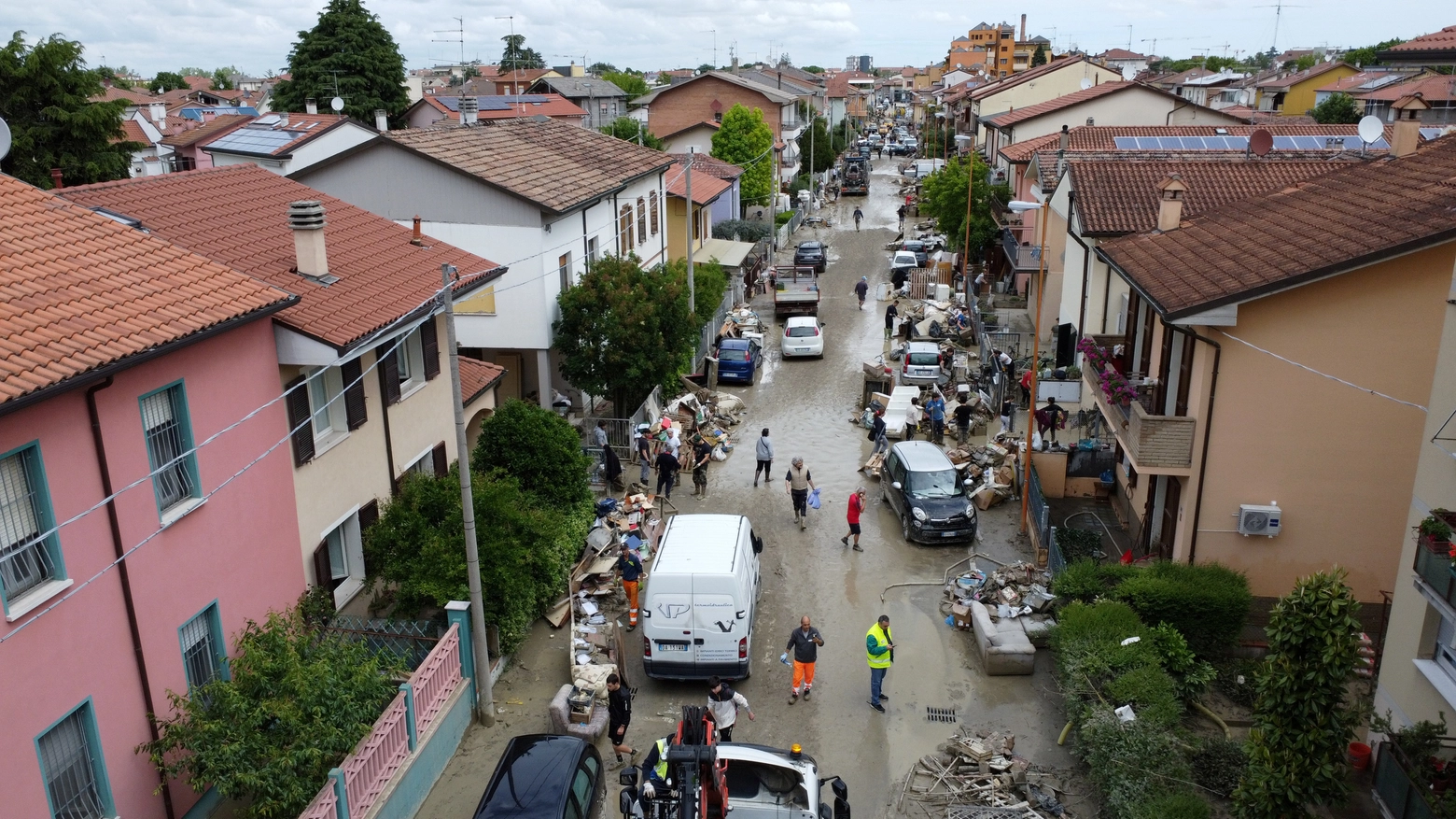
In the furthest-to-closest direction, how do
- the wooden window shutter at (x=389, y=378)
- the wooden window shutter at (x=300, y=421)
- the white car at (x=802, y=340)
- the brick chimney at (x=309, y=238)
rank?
the white car at (x=802, y=340) → the wooden window shutter at (x=389, y=378) → the brick chimney at (x=309, y=238) → the wooden window shutter at (x=300, y=421)

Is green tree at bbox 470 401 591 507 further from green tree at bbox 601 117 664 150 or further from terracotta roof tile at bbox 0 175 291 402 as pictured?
green tree at bbox 601 117 664 150

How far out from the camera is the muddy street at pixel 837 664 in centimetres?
1372

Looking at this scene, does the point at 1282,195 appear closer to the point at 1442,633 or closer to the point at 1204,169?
the point at 1204,169

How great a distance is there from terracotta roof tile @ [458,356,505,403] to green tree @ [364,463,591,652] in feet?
11.4

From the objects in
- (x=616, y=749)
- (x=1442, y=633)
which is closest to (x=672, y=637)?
(x=616, y=749)

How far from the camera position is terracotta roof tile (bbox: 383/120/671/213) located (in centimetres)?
2417

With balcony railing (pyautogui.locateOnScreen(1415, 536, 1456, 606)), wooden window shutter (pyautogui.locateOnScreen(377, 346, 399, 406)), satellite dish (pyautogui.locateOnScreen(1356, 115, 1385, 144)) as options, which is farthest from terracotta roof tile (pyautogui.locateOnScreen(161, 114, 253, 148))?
balcony railing (pyautogui.locateOnScreen(1415, 536, 1456, 606))

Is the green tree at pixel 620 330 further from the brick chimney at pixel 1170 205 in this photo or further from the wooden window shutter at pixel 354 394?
the brick chimney at pixel 1170 205

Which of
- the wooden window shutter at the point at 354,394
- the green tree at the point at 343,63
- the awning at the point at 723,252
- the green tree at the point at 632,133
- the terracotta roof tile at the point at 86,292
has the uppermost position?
the green tree at the point at 343,63

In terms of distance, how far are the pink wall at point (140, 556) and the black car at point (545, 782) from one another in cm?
347

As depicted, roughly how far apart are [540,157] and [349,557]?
1540 cm

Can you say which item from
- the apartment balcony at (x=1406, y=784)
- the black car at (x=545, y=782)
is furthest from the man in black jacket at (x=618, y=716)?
the apartment balcony at (x=1406, y=784)

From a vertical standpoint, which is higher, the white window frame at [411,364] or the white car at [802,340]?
the white window frame at [411,364]

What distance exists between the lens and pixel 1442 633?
1103 centimetres
